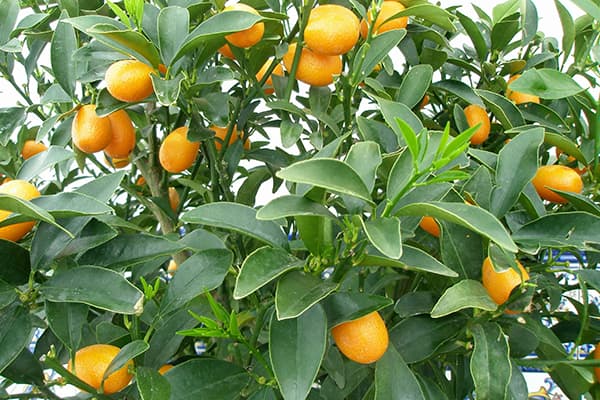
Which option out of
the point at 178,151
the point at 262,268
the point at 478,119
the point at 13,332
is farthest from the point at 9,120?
the point at 478,119

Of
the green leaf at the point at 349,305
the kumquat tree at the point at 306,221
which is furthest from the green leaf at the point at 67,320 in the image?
the green leaf at the point at 349,305

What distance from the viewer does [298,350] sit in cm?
51

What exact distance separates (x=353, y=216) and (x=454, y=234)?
0.42 feet

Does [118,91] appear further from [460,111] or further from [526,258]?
[526,258]

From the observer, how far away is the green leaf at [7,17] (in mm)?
748

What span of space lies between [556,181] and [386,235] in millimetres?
285

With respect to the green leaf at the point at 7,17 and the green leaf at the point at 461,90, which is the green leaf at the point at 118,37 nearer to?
the green leaf at the point at 7,17

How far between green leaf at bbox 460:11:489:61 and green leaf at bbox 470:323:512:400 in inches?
14.9

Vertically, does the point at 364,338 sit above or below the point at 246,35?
below

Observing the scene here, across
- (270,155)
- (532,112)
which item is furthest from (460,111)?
(270,155)

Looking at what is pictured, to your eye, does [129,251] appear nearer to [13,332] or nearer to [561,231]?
[13,332]

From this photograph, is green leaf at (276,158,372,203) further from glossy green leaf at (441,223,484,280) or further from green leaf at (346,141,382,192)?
glossy green leaf at (441,223,484,280)

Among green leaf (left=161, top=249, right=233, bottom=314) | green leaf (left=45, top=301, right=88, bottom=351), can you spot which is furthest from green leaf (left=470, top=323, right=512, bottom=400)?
green leaf (left=45, top=301, right=88, bottom=351)

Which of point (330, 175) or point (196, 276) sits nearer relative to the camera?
point (330, 175)
